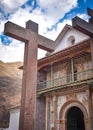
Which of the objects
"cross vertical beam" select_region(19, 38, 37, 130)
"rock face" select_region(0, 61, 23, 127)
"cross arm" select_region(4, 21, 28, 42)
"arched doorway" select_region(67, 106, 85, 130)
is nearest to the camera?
"cross vertical beam" select_region(19, 38, 37, 130)

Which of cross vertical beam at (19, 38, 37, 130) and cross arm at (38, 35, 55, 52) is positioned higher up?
cross arm at (38, 35, 55, 52)

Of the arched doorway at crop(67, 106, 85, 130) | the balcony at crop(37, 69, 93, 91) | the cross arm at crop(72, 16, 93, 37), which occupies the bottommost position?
the arched doorway at crop(67, 106, 85, 130)

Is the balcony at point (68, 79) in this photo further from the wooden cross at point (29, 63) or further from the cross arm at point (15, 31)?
the cross arm at point (15, 31)

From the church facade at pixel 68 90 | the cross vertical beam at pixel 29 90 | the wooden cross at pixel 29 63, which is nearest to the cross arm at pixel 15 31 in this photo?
the wooden cross at pixel 29 63

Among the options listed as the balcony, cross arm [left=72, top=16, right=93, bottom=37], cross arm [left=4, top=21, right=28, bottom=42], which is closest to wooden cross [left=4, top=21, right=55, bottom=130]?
cross arm [left=4, top=21, right=28, bottom=42]

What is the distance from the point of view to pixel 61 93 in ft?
55.0

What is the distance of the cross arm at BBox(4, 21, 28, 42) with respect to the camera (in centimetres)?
494

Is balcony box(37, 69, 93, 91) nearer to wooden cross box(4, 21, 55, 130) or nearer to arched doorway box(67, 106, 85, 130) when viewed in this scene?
Result: arched doorway box(67, 106, 85, 130)

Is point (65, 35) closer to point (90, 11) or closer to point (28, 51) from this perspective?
point (90, 11)

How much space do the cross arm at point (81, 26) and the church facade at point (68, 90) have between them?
876cm

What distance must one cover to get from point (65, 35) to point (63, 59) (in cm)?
378

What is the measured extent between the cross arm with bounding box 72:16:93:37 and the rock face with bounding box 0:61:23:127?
30543 mm

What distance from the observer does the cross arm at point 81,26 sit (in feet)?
18.1

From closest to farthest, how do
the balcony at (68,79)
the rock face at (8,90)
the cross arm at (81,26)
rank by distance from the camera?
the cross arm at (81,26)
the balcony at (68,79)
the rock face at (8,90)
